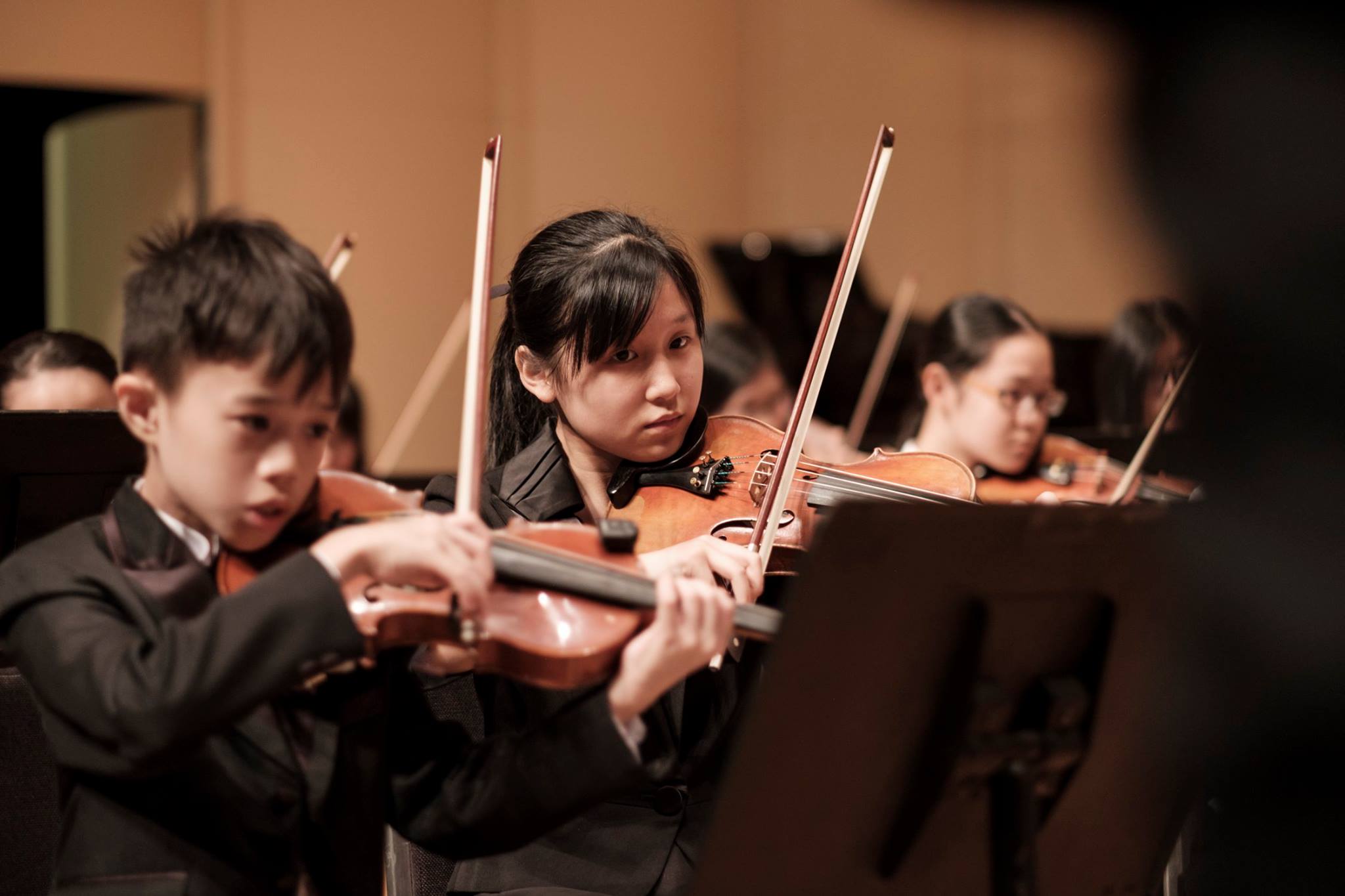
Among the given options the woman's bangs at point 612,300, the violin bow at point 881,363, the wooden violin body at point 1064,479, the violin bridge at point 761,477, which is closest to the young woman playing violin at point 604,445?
the woman's bangs at point 612,300

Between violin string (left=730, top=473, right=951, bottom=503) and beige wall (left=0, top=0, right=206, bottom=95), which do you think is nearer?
violin string (left=730, top=473, right=951, bottom=503)

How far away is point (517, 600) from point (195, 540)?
0.89ft

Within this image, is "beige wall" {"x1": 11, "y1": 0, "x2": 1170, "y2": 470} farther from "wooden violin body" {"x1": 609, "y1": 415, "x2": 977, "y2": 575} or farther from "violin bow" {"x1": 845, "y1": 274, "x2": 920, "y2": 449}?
"wooden violin body" {"x1": 609, "y1": 415, "x2": 977, "y2": 575}

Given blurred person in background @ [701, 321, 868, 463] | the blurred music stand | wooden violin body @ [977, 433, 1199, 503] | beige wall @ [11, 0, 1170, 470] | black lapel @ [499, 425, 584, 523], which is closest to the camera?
black lapel @ [499, 425, 584, 523]

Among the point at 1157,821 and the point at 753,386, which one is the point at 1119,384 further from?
the point at 1157,821

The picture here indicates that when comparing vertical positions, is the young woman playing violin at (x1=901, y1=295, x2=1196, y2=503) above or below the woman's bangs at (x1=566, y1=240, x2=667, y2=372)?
below

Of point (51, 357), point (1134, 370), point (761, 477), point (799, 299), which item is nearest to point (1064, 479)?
point (1134, 370)

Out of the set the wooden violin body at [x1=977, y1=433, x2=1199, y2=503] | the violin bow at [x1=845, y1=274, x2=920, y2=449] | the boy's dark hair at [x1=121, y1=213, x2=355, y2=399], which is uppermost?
the boy's dark hair at [x1=121, y1=213, x2=355, y2=399]

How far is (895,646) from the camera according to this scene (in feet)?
3.32

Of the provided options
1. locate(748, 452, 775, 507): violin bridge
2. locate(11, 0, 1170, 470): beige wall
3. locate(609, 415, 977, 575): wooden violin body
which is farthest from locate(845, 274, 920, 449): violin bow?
locate(748, 452, 775, 507): violin bridge

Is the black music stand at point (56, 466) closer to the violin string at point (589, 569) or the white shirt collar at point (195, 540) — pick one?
the white shirt collar at point (195, 540)

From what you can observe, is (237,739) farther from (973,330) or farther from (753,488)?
(973,330)

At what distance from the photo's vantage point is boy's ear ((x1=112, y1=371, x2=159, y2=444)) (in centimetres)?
108

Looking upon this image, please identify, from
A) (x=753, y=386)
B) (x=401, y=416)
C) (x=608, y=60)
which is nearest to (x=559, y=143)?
(x=608, y=60)
